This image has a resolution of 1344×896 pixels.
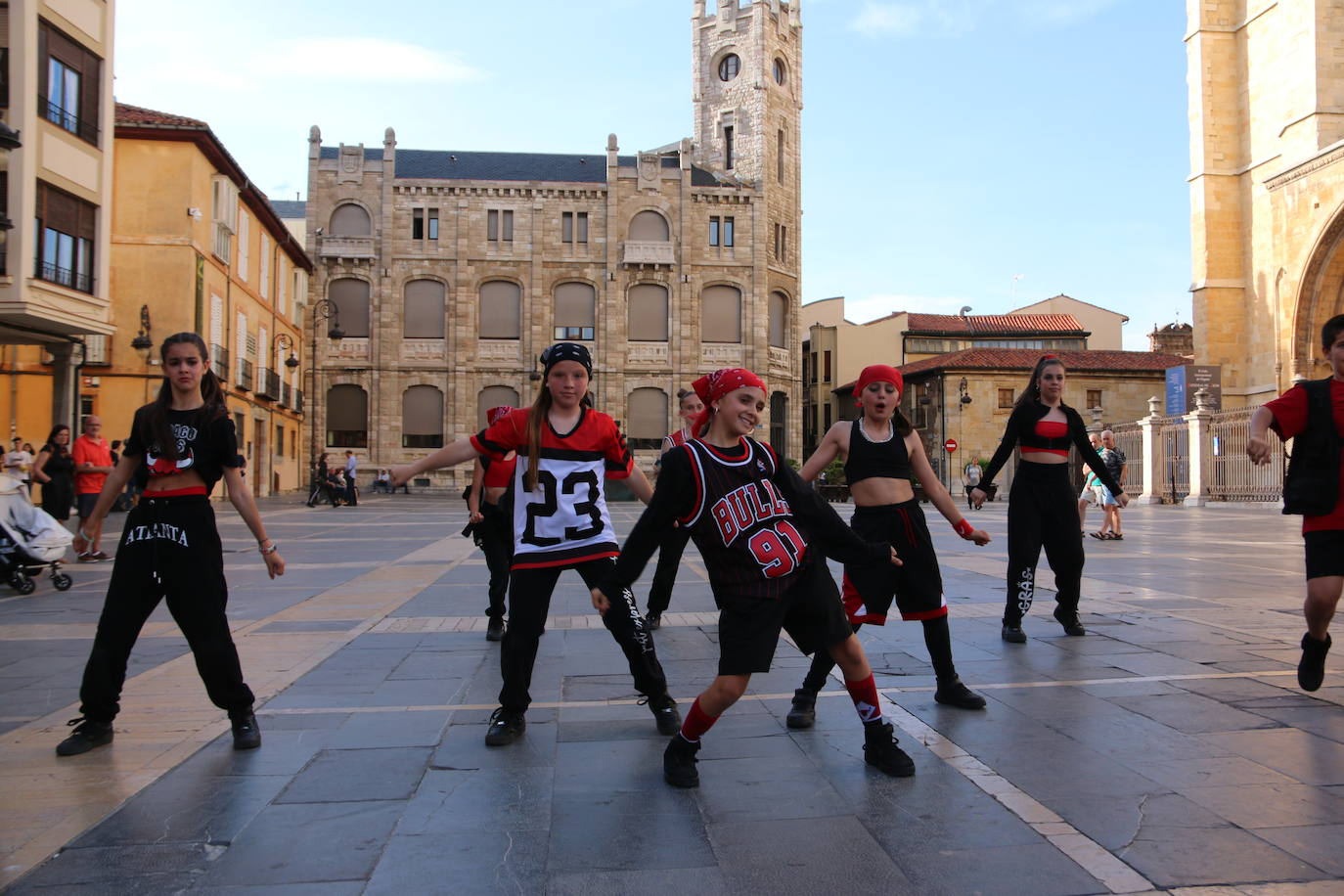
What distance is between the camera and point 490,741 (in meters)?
4.27

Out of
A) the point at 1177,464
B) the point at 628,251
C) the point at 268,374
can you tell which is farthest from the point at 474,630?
the point at 628,251

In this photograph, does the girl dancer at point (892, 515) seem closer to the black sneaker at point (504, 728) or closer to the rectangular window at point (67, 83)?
the black sneaker at point (504, 728)

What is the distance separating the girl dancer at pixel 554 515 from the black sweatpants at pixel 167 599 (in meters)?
0.87

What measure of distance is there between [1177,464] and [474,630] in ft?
101

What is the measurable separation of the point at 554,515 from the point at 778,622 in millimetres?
1266

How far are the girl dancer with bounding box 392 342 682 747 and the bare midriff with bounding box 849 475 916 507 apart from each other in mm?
1246

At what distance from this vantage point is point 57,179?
20078mm

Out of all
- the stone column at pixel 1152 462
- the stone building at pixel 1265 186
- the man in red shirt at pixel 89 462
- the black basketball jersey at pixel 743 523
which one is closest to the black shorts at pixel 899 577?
the black basketball jersey at pixel 743 523

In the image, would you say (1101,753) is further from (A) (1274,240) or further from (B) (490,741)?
(A) (1274,240)

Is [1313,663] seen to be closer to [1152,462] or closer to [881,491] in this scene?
[881,491]

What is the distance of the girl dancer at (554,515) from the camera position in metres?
4.49

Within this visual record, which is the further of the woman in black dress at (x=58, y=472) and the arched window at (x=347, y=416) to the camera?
the arched window at (x=347, y=416)

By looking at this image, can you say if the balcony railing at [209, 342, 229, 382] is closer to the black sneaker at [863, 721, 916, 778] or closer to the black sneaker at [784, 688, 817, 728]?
the black sneaker at [784, 688, 817, 728]

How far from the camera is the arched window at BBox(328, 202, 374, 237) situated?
4956cm
